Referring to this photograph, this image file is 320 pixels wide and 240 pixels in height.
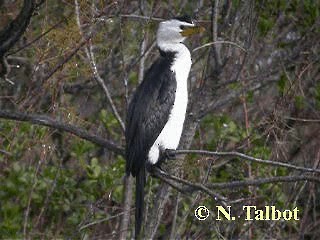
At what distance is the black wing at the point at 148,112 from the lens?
404 cm

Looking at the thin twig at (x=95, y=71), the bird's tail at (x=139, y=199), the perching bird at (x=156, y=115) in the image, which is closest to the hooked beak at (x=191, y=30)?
the perching bird at (x=156, y=115)

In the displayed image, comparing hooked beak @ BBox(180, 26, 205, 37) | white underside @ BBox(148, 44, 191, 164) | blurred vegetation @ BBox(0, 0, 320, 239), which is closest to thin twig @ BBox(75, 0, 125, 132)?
blurred vegetation @ BBox(0, 0, 320, 239)

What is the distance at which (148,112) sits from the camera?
4.12m

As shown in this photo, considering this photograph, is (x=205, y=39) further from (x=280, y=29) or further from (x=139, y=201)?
(x=139, y=201)

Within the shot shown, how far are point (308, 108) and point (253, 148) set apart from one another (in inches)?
48.9

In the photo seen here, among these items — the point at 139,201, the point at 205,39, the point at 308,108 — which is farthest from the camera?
the point at 308,108

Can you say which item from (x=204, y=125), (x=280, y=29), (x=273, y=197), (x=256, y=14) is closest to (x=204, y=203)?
(x=273, y=197)

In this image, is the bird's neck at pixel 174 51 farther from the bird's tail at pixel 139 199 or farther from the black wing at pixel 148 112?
the bird's tail at pixel 139 199

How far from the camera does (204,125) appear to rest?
19.2 ft

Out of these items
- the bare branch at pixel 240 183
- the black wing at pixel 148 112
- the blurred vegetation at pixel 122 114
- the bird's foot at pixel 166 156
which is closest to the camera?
the bare branch at pixel 240 183

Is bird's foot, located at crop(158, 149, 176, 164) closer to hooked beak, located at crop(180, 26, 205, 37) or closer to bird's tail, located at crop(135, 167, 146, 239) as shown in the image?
bird's tail, located at crop(135, 167, 146, 239)

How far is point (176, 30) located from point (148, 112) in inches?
22.5

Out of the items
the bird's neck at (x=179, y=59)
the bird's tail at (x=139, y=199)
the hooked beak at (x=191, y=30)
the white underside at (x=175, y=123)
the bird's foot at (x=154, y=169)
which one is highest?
the hooked beak at (x=191, y=30)

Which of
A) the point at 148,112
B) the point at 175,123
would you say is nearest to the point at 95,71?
the point at 148,112
